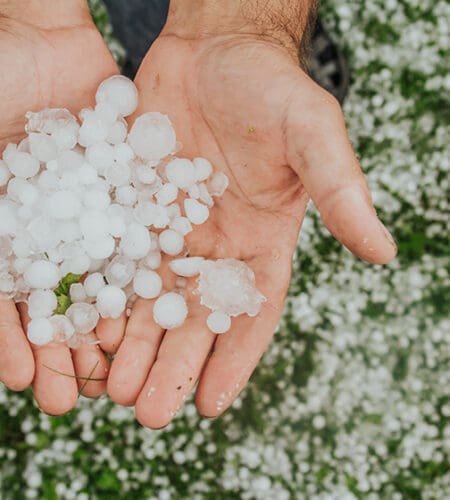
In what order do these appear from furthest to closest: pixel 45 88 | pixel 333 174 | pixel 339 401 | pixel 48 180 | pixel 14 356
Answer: pixel 339 401 → pixel 45 88 → pixel 48 180 → pixel 14 356 → pixel 333 174

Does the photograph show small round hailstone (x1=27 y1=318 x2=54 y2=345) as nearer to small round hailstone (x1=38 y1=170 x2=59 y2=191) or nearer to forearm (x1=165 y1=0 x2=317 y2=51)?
small round hailstone (x1=38 y1=170 x2=59 y2=191)

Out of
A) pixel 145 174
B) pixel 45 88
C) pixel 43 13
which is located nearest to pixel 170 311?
pixel 145 174

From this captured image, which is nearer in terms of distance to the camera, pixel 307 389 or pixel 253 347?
pixel 253 347

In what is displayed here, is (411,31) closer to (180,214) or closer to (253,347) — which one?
A: (180,214)

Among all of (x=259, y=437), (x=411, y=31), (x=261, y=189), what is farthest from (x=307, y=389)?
(x=411, y=31)

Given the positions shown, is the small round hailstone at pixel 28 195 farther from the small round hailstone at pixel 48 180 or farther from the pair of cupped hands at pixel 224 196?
the pair of cupped hands at pixel 224 196

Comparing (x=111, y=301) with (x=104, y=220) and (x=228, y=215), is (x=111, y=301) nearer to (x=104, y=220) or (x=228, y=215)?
(x=104, y=220)
